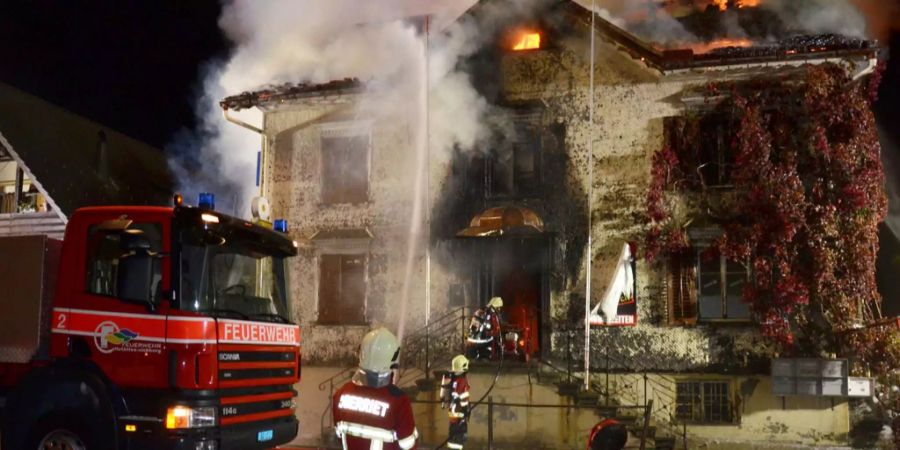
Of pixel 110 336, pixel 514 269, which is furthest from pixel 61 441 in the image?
pixel 514 269

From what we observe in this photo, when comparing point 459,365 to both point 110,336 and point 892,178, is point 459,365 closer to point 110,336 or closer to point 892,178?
point 110,336

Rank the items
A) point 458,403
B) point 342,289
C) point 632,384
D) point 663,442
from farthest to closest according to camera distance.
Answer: point 342,289 < point 632,384 < point 663,442 < point 458,403

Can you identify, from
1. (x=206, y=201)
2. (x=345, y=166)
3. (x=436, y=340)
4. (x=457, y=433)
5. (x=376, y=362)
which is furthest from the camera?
(x=345, y=166)

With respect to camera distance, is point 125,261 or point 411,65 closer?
point 125,261

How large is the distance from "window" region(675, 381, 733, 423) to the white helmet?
1014cm

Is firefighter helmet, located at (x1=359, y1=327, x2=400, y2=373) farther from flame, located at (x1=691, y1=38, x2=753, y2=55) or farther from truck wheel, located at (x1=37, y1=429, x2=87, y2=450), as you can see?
flame, located at (x1=691, y1=38, x2=753, y2=55)

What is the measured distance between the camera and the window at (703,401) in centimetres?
1380

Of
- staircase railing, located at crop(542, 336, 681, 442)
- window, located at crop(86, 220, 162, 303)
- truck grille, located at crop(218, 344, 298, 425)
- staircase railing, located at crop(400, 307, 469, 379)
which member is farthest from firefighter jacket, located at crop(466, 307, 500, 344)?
window, located at crop(86, 220, 162, 303)

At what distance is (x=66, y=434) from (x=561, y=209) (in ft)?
32.5

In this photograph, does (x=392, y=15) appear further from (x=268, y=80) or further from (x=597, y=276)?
(x=597, y=276)

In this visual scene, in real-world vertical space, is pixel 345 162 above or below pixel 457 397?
above

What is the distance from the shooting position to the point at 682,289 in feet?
46.7

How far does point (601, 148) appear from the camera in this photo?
48.6 feet

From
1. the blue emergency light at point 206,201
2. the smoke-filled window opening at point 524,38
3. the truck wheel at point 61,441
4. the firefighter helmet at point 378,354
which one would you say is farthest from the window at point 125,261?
the smoke-filled window opening at point 524,38
